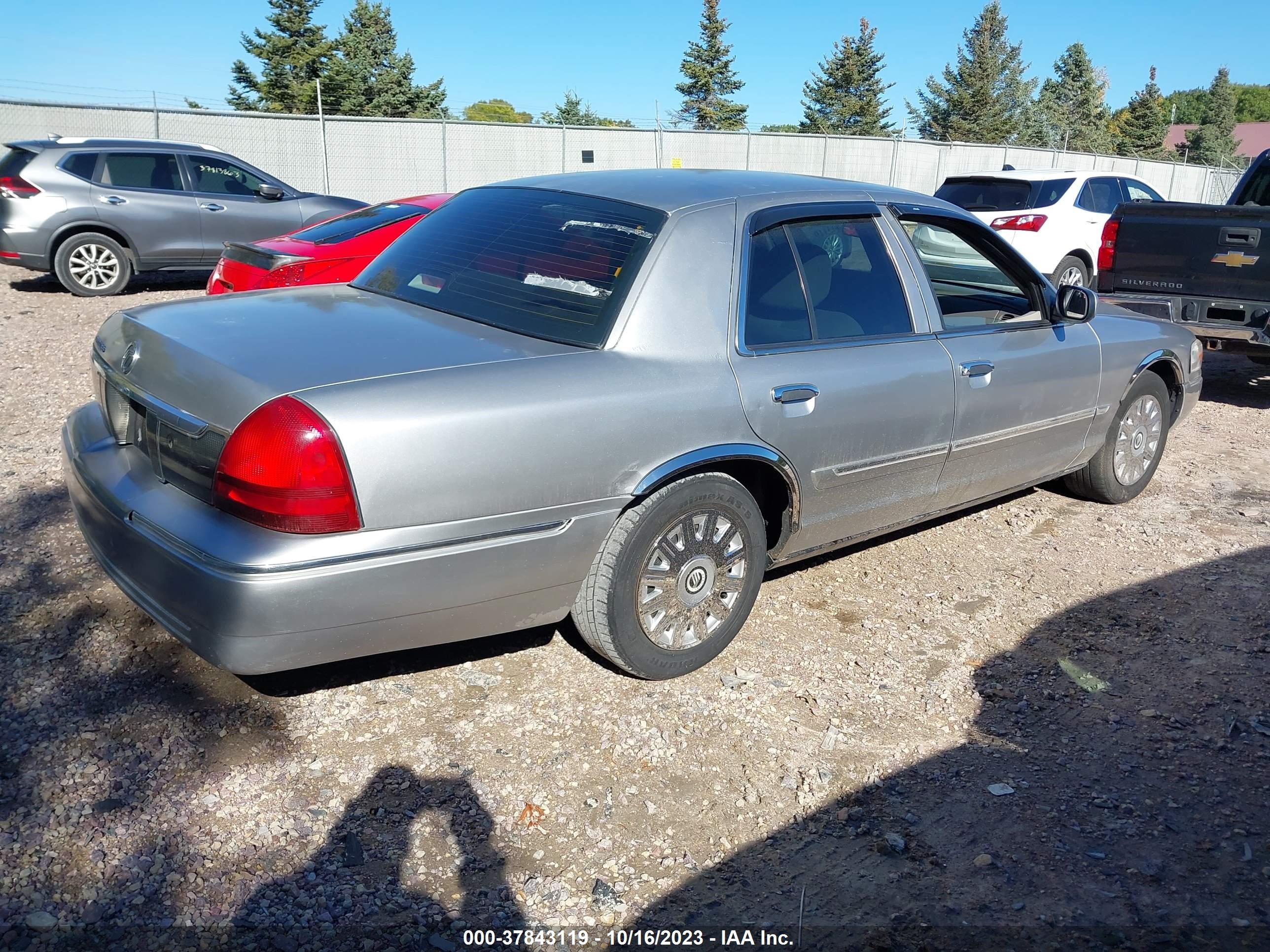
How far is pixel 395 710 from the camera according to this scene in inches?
133

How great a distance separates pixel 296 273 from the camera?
781 cm

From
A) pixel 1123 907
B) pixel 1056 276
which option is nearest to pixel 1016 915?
pixel 1123 907

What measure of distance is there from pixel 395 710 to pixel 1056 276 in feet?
35.2

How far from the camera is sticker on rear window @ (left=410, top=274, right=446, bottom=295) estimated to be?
3699 mm

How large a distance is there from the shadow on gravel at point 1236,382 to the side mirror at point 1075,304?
427 cm

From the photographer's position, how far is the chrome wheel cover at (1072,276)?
471 inches

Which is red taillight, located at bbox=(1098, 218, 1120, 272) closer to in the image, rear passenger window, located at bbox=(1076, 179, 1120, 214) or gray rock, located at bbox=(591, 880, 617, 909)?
rear passenger window, located at bbox=(1076, 179, 1120, 214)

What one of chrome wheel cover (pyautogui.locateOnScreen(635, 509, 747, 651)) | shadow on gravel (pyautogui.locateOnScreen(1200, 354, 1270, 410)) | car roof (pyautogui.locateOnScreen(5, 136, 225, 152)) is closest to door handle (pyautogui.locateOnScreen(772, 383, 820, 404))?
chrome wheel cover (pyautogui.locateOnScreen(635, 509, 747, 651))

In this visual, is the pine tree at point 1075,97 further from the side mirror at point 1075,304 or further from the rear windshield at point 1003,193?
the side mirror at point 1075,304

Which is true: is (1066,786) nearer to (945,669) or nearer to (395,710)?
(945,669)

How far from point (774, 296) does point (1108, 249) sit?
19.4 feet

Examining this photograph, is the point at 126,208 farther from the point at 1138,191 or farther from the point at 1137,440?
the point at 1138,191

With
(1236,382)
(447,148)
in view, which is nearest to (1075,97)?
(447,148)

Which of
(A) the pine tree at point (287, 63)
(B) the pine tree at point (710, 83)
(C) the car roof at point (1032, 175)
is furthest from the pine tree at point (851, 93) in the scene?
(C) the car roof at point (1032, 175)
